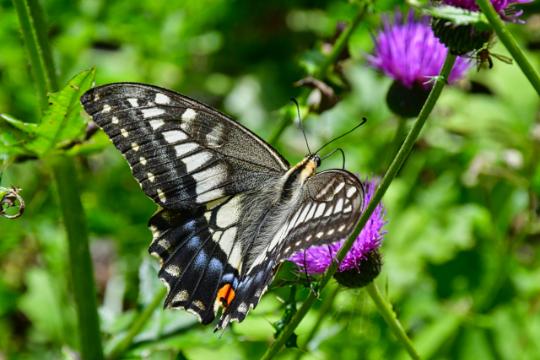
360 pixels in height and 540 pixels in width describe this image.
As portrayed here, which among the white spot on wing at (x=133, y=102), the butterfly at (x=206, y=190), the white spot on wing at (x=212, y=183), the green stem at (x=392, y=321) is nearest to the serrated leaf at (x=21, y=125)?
the butterfly at (x=206, y=190)

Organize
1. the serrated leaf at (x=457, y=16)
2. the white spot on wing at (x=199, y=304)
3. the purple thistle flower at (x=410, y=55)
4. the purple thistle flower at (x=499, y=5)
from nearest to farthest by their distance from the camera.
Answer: the serrated leaf at (x=457, y=16) → the purple thistle flower at (x=499, y=5) → the white spot on wing at (x=199, y=304) → the purple thistle flower at (x=410, y=55)

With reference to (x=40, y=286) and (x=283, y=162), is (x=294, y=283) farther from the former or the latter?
(x=40, y=286)

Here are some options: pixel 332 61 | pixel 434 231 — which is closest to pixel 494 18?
pixel 332 61

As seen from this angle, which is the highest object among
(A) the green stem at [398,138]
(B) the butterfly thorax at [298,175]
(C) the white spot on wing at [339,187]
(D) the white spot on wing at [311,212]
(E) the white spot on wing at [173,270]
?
(C) the white spot on wing at [339,187]

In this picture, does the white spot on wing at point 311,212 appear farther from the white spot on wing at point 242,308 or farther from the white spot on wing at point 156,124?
the white spot on wing at point 156,124

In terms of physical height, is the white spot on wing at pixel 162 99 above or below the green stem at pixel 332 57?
above

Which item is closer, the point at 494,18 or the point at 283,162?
the point at 494,18
